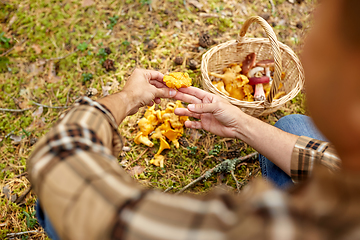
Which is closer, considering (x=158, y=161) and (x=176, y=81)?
(x=176, y=81)

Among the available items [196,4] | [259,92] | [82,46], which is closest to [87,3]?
[82,46]

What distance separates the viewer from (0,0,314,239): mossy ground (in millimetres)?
2766

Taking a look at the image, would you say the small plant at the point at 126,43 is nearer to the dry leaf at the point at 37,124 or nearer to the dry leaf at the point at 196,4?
the dry leaf at the point at 196,4

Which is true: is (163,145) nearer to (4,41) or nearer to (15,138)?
(15,138)

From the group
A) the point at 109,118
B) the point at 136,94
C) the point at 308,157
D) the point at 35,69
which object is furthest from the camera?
the point at 35,69

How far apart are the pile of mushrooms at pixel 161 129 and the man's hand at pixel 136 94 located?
35cm

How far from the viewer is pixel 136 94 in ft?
7.00

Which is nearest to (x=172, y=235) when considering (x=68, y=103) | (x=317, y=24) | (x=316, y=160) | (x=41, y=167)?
(x=41, y=167)

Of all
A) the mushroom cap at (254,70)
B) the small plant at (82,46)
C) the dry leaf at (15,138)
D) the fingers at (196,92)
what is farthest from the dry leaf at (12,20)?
the mushroom cap at (254,70)

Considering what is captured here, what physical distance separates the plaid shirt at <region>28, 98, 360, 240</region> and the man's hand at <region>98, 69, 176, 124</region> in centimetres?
57

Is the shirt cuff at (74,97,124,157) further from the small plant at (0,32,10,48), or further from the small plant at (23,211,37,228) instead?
the small plant at (0,32,10,48)

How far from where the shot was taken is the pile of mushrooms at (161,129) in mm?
2785

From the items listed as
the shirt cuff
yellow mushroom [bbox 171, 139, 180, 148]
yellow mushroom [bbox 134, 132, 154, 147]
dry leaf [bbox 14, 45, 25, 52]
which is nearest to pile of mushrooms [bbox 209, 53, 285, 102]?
yellow mushroom [bbox 171, 139, 180, 148]

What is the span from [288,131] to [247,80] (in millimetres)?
989
